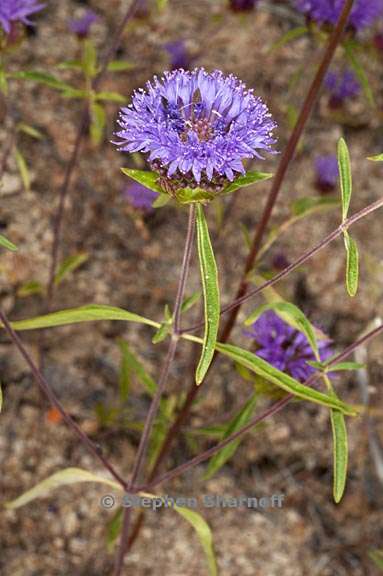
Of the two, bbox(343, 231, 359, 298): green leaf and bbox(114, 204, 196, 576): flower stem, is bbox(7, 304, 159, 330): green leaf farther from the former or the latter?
bbox(343, 231, 359, 298): green leaf

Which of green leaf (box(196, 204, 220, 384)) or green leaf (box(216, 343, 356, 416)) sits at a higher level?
green leaf (box(196, 204, 220, 384))

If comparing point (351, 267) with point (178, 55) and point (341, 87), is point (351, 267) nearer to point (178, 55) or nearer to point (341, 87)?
point (178, 55)

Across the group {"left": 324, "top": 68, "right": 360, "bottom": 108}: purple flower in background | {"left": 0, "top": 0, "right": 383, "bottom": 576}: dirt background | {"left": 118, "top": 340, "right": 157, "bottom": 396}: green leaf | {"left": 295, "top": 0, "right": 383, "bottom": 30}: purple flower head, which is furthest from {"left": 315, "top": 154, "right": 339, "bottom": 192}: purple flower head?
{"left": 118, "top": 340, "right": 157, "bottom": 396}: green leaf

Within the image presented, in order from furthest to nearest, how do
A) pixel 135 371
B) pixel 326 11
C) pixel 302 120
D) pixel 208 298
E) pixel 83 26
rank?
1. pixel 83 26
2. pixel 326 11
3. pixel 135 371
4. pixel 302 120
5. pixel 208 298

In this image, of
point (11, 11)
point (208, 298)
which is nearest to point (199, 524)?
point (208, 298)

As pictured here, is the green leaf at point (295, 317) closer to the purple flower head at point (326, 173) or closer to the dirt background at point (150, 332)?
the dirt background at point (150, 332)

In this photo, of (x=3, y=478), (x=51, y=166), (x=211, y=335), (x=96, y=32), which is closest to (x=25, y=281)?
(x=51, y=166)

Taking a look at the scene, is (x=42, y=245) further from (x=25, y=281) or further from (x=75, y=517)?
(x=75, y=517)
